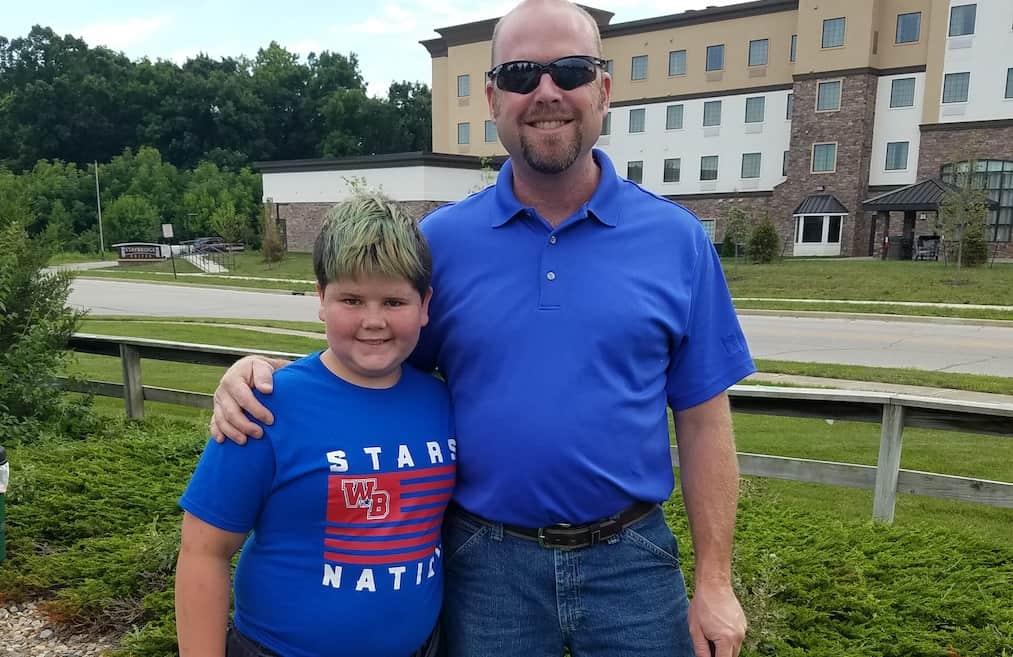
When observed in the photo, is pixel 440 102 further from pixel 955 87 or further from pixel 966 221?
pixel 966 221

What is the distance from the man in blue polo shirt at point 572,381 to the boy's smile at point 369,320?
0.21 meters

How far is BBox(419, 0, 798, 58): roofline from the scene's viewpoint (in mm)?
41406

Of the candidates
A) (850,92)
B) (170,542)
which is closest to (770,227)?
(850,92)

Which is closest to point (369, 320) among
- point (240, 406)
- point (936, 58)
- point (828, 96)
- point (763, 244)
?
point (240, 406)

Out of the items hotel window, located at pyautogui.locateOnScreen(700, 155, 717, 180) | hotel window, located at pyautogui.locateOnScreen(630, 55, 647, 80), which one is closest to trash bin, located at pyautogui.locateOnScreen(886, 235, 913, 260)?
hotel window, located at pyautogui.locateOnScreen(700, 155, 717, 180)

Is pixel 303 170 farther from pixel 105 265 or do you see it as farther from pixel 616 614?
pixel 616 614

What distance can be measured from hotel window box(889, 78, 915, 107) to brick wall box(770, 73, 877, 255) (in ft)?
2.69

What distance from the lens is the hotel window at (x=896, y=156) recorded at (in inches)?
1516

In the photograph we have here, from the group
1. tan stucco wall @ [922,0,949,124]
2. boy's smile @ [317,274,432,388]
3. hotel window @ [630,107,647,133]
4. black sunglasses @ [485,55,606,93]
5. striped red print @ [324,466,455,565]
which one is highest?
tan stucco wall @ [922,0,949,124]

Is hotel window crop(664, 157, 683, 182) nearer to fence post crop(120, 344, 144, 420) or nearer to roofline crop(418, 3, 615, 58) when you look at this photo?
roofline crop(418, 3, 615, 58)

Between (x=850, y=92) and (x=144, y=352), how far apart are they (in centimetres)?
3929

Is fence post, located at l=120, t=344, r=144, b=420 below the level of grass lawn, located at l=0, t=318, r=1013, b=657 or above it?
above

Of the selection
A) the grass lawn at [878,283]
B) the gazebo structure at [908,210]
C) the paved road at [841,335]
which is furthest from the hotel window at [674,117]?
the paved road at [841,335]

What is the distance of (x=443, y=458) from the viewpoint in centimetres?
199
